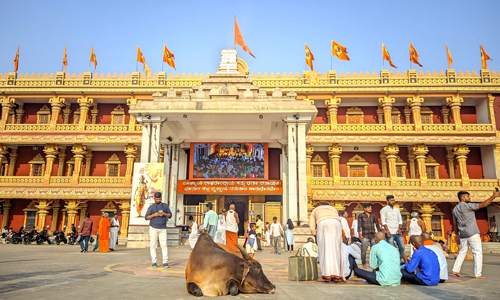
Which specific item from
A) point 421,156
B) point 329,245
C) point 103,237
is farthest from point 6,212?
point 421,156

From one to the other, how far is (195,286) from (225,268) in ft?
1.40

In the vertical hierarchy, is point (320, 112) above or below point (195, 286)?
above

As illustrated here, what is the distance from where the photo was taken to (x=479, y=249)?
7.02 meters

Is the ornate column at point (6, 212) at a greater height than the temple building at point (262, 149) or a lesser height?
lesser

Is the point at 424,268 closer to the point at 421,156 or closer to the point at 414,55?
the point at 421,156

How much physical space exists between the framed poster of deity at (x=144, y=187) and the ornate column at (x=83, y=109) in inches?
501

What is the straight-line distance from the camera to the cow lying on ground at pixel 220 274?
449 cm

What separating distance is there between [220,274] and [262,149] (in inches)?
667

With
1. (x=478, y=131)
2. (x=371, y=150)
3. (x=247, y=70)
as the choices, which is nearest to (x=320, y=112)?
(x=371, y=150)

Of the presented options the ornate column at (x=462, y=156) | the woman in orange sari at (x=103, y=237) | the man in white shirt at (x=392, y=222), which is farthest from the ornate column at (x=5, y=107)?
the ornate column at (x=462, y=156)

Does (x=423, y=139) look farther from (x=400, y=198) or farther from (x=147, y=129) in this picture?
(x=147, y=129)

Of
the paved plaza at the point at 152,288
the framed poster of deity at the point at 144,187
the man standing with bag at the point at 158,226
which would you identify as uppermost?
the framed poster of deity at the point at 144,187

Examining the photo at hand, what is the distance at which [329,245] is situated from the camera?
5.89m

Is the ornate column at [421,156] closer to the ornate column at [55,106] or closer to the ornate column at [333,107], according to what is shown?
the ornate column at [333,107]
